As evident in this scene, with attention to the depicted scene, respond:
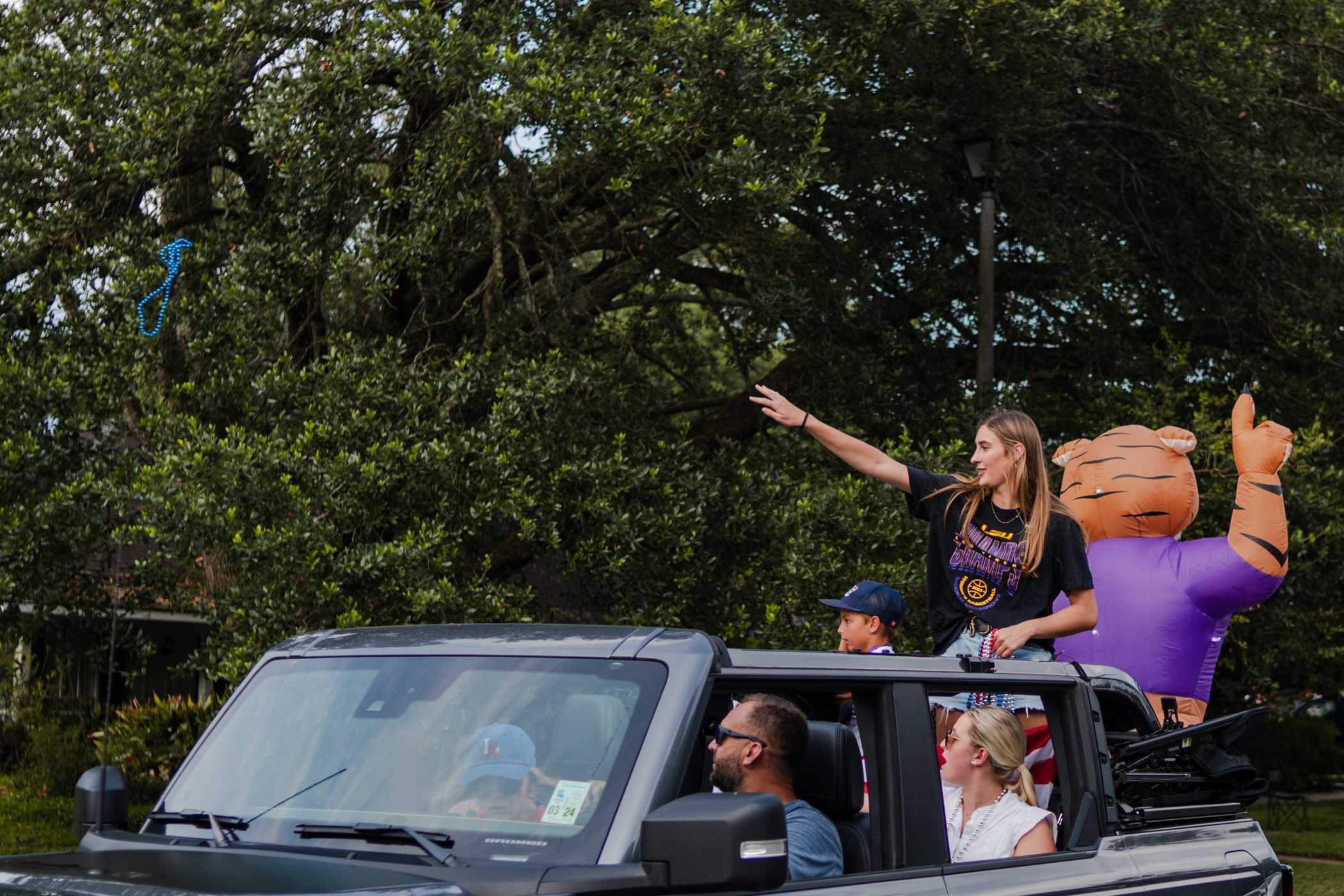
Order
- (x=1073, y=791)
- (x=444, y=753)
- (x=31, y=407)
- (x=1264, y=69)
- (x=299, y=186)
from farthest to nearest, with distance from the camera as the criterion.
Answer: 1. (x=1264, y=69)
2. (x=299, y=186)
3. (x=31, y=407)
4. (x=1073, y=791)
5. (x=444, y=753)

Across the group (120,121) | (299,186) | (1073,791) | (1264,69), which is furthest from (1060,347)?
(1073,791)

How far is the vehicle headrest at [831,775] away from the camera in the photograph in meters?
3.46

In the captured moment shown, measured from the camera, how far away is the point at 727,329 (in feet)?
38.4

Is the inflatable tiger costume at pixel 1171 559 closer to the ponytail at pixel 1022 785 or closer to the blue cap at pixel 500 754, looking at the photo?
the ponytail at pixel 1022 785

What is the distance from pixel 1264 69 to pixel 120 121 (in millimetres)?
8140

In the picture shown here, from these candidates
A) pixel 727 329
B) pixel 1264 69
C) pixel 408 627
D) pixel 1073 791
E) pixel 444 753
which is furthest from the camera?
pixel 727 329

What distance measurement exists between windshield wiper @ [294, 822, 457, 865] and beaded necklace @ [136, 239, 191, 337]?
6624mm

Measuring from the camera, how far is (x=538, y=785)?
2.97 m

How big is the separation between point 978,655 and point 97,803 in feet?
9.07

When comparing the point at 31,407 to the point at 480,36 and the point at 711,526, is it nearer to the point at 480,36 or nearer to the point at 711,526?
the point at 480,36

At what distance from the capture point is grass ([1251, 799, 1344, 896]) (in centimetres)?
1257

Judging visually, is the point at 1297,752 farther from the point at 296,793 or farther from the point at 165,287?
the point at 296,793

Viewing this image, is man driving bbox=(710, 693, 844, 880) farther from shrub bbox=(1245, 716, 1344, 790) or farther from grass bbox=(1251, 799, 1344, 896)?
shrub bbox=(1245, 716, 1344, 790)

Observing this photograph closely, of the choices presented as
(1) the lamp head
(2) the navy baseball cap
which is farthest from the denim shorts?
(1) the lamp head
